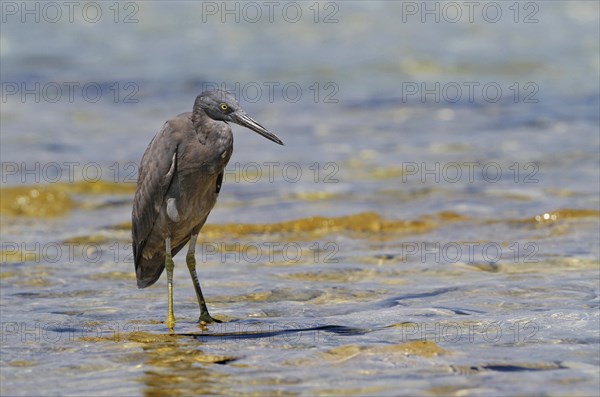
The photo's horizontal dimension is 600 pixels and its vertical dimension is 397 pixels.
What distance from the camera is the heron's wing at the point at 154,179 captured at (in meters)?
6.51

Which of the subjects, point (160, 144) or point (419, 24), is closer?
point (160, 144)

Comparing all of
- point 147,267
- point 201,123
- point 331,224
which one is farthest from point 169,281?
point 331,224

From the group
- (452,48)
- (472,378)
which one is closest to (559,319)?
(472,378)

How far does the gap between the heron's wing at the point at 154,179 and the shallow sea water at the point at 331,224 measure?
57 cm

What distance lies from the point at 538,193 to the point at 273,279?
3.91 m

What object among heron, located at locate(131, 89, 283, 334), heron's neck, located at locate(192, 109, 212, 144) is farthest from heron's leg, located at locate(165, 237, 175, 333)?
heron's neck, located at locate(192, 109, 212, 144)

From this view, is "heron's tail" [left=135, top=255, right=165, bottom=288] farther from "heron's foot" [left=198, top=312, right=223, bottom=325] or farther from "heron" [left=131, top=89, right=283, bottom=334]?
"heron's foot" [left=198, top=312, right=223, bottom=325]

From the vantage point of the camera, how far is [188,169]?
6484 millimetres

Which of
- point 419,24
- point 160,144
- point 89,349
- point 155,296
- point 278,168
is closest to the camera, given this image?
point 89,349

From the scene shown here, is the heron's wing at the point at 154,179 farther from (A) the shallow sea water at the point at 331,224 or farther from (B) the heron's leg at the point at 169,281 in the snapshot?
(A) the shallow sea water at the point at 331,224

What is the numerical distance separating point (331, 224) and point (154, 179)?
10.5 ft

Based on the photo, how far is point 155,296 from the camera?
736 centimetres

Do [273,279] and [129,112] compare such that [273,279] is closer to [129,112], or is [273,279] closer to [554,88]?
[129,112]

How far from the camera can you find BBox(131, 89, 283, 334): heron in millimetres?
6457
